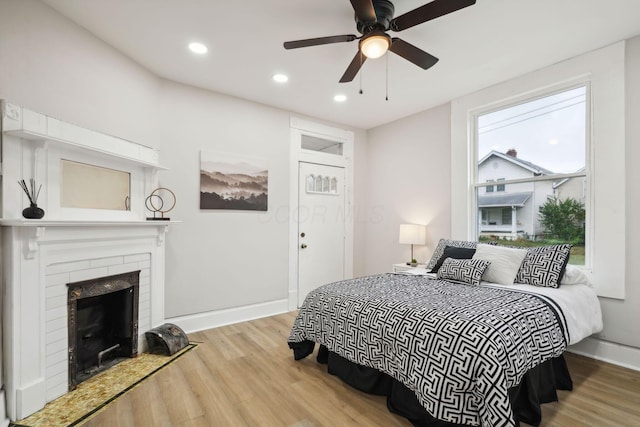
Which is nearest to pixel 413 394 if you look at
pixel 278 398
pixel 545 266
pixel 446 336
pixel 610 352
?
pixel 446 336

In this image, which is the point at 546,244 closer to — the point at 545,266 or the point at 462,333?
the point at 545,266

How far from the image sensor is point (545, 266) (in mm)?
2586

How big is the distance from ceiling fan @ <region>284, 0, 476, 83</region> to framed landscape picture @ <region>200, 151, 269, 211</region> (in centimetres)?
186

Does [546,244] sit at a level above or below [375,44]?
below

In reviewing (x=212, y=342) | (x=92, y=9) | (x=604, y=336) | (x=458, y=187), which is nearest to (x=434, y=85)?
(x=458, y=187)

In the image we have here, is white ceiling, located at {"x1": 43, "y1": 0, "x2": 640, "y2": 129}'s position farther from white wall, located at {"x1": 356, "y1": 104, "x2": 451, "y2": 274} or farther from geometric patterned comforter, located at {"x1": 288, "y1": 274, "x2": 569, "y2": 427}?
geometric patterned comforter, located at {"x1": 288, "y1": 274, "x2": 569, "y2": 427}

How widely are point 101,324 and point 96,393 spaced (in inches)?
25.7

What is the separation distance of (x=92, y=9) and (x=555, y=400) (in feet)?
13.7

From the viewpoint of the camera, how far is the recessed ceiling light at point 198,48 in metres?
2.61

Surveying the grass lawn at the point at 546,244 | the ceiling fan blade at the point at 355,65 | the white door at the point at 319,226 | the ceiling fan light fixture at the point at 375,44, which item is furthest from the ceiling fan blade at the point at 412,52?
the white door at the point at 319,226

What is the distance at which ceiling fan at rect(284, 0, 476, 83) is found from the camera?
5.67 feet

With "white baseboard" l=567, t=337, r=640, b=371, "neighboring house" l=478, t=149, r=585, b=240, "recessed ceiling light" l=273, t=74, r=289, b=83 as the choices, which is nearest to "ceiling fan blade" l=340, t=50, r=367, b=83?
"recessed ceiling light" l=273, t=74, r=289, b=83

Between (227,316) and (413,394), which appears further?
(227,316)

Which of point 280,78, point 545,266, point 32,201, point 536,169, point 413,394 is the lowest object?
point 413,394
